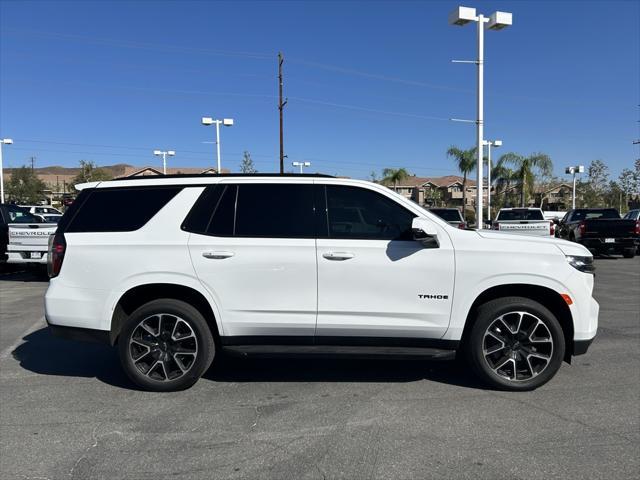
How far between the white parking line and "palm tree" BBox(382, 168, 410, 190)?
47220 mm

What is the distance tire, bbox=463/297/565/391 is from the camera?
14.3 ft

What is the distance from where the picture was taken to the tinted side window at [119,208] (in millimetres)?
4555

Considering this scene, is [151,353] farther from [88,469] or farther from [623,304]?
[623,304]

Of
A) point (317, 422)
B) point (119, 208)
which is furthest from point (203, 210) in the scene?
point (317, 422)

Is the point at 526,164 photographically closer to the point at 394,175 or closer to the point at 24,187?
the point at 394,175

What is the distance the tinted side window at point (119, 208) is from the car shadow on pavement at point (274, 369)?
58.1 inches

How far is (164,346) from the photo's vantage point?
4508 mm

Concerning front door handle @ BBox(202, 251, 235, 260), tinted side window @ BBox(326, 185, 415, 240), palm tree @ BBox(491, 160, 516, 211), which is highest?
palm tree @ BBox(491, 160, 516, 211)

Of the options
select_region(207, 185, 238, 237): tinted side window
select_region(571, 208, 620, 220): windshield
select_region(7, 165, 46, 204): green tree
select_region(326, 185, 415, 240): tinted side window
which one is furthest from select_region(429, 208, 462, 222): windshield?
select_region(7, 165, 46, 204): green tree

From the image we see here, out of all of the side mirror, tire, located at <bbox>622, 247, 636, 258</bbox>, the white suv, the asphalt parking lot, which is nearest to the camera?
the asphalt parking lot

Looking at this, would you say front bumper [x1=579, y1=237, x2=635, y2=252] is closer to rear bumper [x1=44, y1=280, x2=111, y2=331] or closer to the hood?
the hood

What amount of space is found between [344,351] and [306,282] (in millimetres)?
680

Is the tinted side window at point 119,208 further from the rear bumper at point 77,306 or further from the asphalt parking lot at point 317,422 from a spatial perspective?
the asphalt parking lot at point 317,422

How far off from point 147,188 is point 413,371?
310 cm
